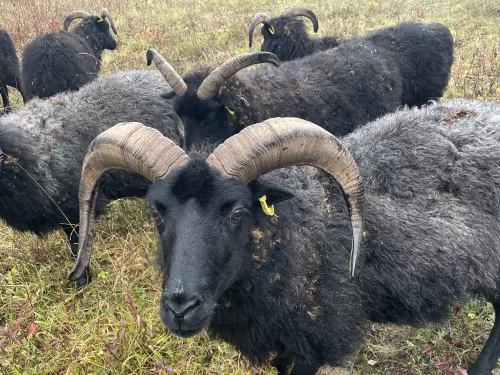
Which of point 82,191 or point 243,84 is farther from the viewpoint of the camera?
point 243,84

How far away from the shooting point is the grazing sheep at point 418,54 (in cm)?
833

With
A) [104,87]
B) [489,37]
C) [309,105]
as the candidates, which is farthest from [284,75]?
[489,37]

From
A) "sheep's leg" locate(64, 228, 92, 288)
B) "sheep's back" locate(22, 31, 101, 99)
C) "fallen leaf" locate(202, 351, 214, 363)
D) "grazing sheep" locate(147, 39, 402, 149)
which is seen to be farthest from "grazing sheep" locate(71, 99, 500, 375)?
"sheep's back" locate(22, 31, 101, 99)

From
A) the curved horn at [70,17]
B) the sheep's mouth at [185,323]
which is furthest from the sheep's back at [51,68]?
the sheep's mouth at [185,323]

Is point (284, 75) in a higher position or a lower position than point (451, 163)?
lower

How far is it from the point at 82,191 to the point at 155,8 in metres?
18.8

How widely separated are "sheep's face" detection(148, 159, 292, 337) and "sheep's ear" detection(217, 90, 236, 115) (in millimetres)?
3242

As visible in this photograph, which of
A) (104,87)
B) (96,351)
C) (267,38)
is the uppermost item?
(104,87)

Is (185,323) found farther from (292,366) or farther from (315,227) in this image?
(292,366)

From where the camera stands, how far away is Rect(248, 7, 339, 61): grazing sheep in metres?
10.1

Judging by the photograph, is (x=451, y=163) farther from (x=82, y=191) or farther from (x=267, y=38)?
(x=267, y=38)

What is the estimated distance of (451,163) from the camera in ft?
11.7

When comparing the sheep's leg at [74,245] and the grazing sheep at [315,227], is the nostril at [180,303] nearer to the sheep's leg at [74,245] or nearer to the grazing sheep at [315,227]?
the grazing sheep at [315,227]

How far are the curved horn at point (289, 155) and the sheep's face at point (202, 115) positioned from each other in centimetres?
292
